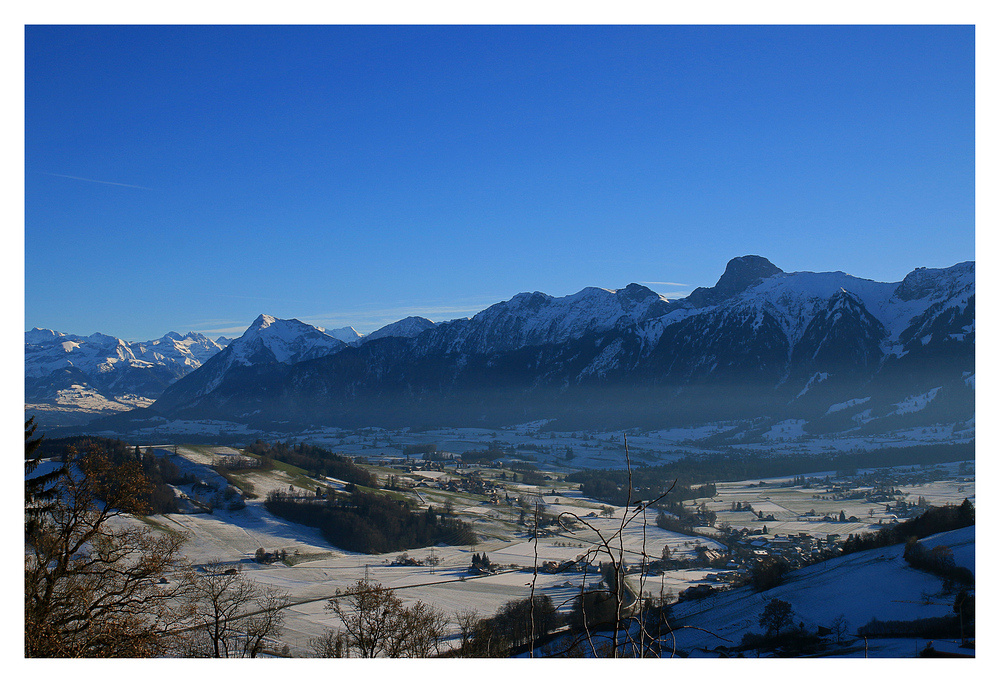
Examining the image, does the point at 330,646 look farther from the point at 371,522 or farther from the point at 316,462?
the point at 316,462

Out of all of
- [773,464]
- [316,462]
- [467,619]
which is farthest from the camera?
[773,464]

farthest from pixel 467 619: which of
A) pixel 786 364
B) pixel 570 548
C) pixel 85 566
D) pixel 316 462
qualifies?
pixel 786 364

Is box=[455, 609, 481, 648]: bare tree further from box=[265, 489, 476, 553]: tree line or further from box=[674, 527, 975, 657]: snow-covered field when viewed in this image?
box=[265, 489, 476, 553]: tree line

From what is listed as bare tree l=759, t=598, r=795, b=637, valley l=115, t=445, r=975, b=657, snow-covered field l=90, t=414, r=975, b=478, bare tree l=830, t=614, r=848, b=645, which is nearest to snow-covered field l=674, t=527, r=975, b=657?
valley l=115, t=445, r=975, b=657

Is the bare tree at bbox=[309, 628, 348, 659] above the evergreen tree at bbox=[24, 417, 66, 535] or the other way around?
the other way around

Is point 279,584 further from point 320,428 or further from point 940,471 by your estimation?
point 320,428

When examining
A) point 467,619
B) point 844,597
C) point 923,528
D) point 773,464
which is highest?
point 923,528

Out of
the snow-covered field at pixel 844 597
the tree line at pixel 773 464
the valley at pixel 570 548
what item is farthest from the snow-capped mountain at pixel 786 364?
the snow-covered field at pixel 844 597

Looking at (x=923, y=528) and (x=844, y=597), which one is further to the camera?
(x=923, y=528)

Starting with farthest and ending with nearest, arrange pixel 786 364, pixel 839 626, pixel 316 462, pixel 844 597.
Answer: pixel 786 364
pixel 316 462
pixel 844 597
pixel 839 626

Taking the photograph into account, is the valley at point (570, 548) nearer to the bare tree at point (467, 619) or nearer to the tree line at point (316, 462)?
the bare tree at point (467, 619)
